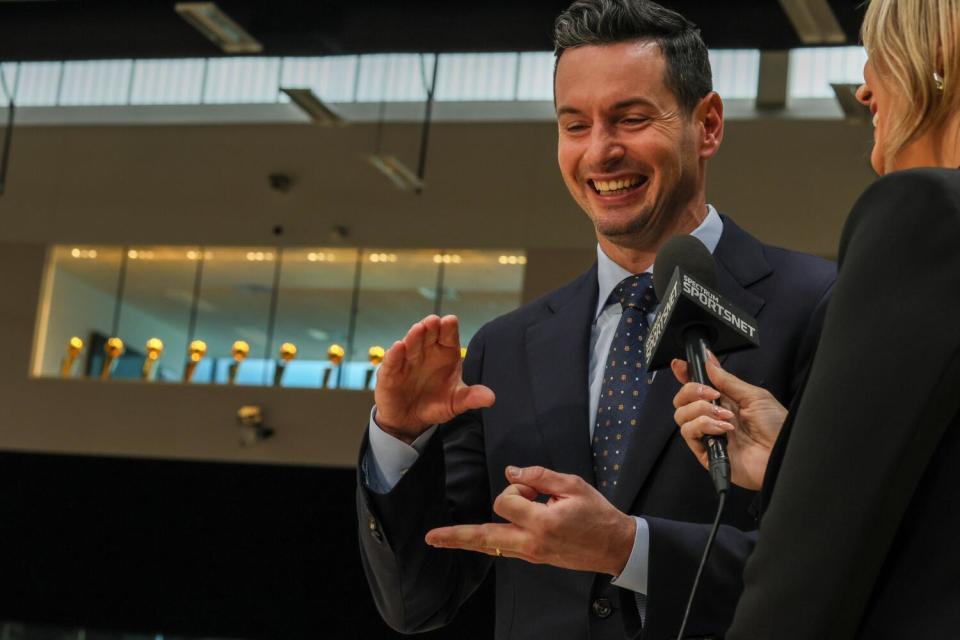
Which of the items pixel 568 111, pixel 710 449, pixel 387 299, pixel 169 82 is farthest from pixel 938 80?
pixel 169 82

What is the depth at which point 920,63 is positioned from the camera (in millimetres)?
1575

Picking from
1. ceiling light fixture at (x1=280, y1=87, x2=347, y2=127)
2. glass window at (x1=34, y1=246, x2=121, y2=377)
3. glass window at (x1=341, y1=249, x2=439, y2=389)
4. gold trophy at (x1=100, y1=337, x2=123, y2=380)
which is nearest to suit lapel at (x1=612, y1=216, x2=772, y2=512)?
ceiling light fixture at (x1=280, y1=87, x2=347, y2=127)

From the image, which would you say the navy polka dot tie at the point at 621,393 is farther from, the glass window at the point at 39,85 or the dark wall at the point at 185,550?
the glass window at the point at 39,85

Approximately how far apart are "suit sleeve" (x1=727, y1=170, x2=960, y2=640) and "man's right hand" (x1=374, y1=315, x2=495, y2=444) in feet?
3.22

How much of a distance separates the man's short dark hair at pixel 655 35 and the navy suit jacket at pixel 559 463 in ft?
1.03

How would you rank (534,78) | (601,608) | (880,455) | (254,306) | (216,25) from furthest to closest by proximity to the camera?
(254,306) → (534,78) → (216,25) → (601,608) → (880,455)

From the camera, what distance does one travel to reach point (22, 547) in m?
17.2

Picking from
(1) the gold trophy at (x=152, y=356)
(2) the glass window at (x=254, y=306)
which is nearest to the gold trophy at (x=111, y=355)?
(2) the glass window at (x=254, y=306)

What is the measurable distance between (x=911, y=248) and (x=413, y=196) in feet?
50.2

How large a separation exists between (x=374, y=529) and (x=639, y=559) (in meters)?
0.58

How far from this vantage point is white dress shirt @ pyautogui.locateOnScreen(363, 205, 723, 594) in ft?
7.02

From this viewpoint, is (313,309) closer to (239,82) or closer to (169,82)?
(239,82)

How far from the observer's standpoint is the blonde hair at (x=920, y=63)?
1.56m

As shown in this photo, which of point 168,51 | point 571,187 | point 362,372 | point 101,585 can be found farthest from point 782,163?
point 571,187
